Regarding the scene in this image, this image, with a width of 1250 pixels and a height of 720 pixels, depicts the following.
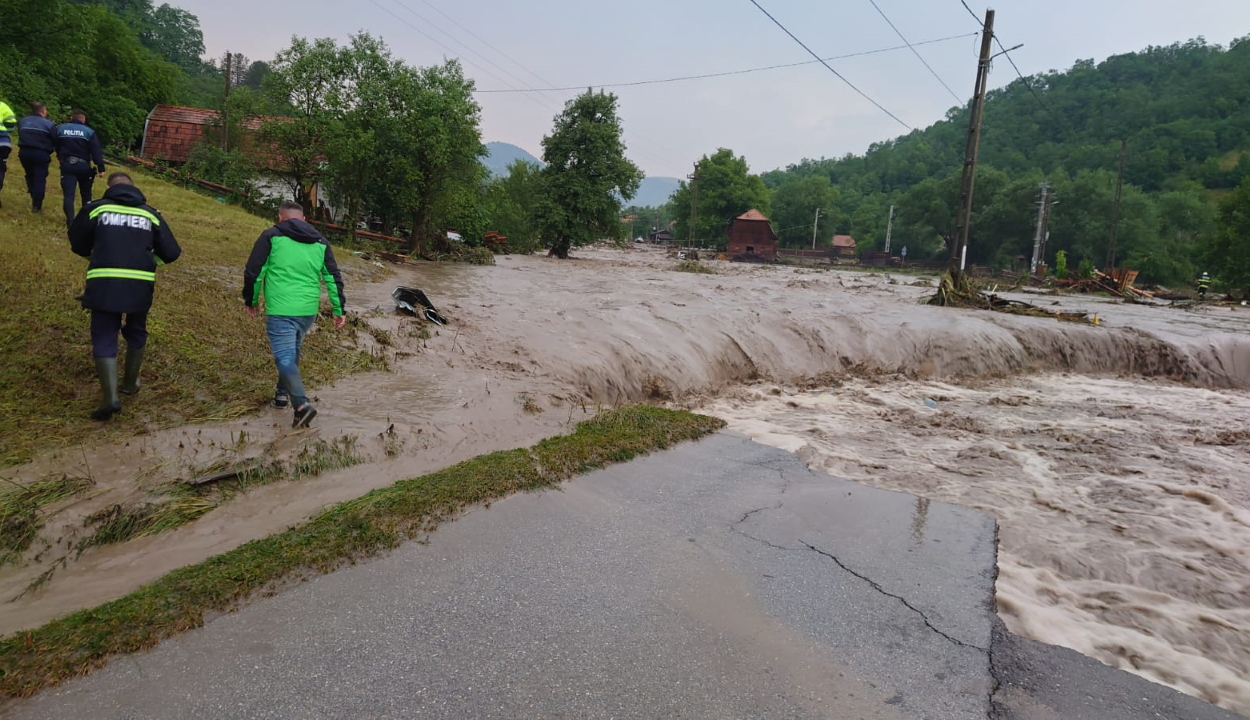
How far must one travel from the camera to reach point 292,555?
13.2 ft

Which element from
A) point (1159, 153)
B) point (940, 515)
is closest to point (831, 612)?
point (940, 515)

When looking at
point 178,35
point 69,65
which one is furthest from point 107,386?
point 178,35

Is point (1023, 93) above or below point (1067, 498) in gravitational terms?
above

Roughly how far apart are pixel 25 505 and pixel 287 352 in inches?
85.2

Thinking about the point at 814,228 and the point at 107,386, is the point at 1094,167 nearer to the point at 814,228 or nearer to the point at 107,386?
the point at 814,228

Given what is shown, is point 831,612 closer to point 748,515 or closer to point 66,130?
point 748,515

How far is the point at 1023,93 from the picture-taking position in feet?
363

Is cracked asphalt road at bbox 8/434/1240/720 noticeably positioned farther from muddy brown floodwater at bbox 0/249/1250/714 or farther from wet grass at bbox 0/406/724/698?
muddy brown floodwater at bbox 0/249/1250/714

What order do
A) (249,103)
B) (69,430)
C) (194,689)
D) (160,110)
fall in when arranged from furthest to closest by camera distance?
1. (160,110)
2. (249,103)
3. (69,430)
4. (194,689)

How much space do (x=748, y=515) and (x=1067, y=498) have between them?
3585mm

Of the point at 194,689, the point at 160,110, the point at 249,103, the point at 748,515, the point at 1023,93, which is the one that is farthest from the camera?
the point at 1023,93

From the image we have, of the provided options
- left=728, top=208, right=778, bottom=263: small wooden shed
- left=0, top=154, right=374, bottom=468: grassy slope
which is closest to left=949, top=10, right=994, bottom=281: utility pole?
left=0, top=154, right=374, bottom=468: grassy slope

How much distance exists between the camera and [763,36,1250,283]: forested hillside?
6238 cm

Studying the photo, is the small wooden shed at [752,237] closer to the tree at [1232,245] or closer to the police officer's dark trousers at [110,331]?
the tree at [1232,245]
